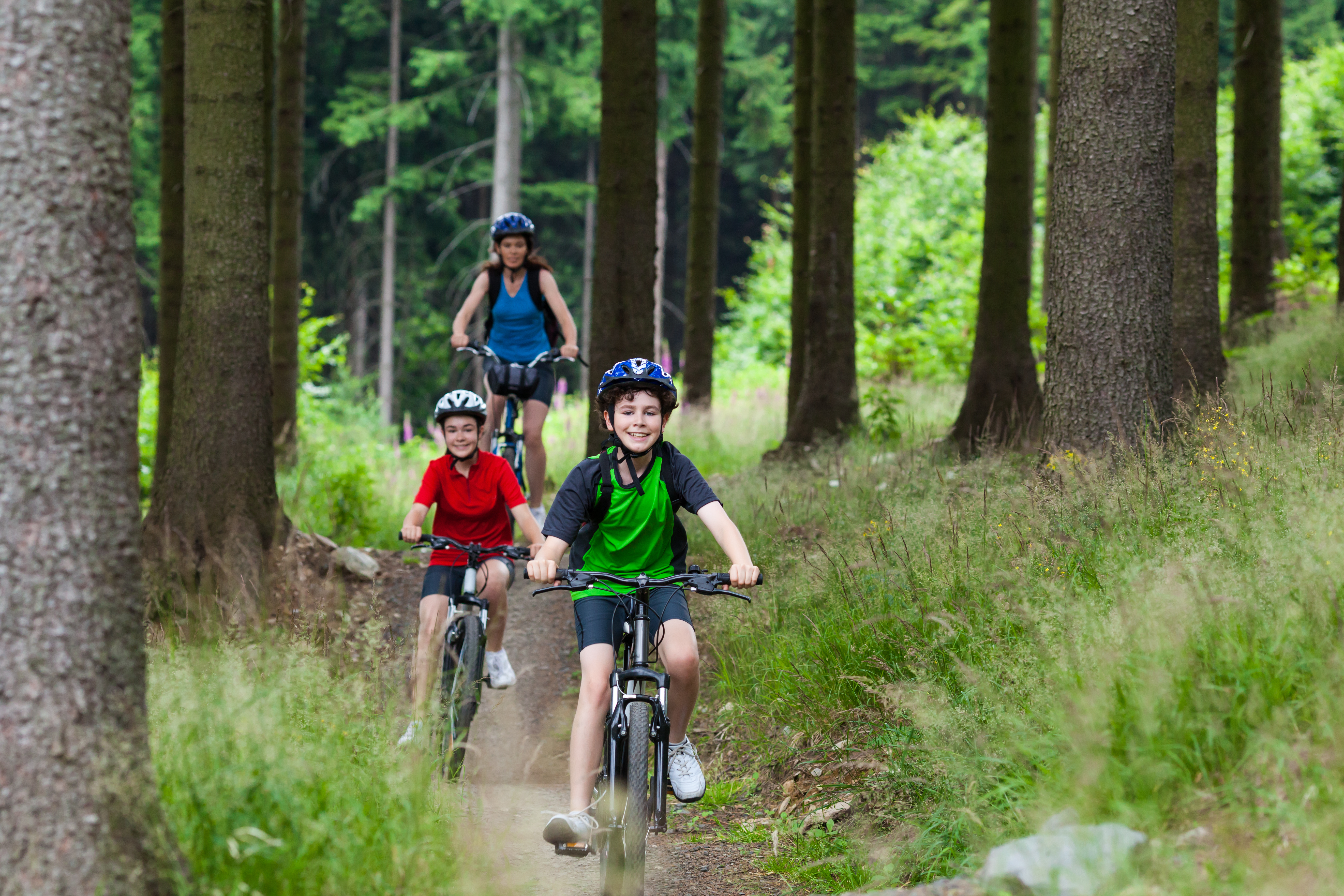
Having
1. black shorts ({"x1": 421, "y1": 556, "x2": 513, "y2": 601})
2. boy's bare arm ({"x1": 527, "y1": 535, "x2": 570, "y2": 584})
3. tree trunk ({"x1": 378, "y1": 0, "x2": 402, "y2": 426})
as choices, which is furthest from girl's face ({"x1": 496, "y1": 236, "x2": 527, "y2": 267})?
tree trunk ({"x1": 378, "y1": 0, "x2": 402, "y2": 426})

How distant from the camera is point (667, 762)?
15.7 feet

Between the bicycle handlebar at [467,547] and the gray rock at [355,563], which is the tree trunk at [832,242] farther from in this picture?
the bicycle handlebar at [467,547]

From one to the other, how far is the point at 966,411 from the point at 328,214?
3034 cm

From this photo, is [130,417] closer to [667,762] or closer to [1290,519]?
[667,762]

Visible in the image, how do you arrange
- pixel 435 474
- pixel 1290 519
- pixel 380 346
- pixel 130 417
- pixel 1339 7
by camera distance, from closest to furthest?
pixel 130 417
pixel 1290 519
pixel 435 474
pixel 380 346
pixel 1339 7

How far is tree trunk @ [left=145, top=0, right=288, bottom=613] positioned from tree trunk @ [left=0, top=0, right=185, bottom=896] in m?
4.77

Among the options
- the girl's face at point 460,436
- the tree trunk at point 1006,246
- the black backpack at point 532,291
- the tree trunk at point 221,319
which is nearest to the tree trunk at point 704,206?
the tree trunk at point 1006,246

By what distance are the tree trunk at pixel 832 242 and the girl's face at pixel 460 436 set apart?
659 cm

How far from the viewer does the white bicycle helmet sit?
21.6 ft

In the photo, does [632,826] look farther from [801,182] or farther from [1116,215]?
[801,182]

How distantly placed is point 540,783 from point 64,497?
4.22 metres

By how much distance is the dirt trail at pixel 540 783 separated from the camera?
5152 millimetres

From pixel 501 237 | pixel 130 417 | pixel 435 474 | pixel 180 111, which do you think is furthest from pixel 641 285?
pixel 130 417

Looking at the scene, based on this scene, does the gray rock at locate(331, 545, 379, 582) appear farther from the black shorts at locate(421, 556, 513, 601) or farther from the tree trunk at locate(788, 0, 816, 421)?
the tree trunk at locate(788, 0, 816, 421)
